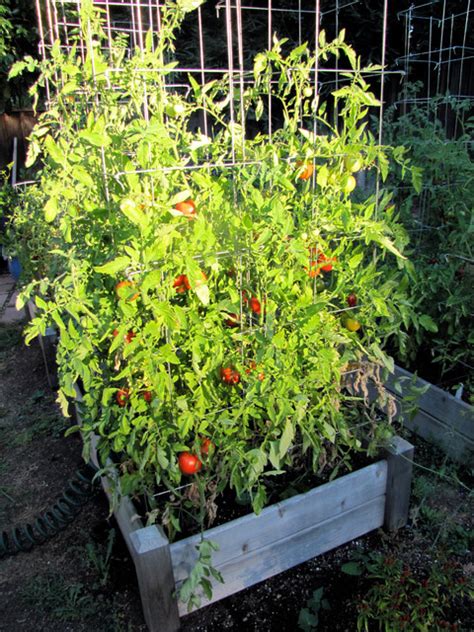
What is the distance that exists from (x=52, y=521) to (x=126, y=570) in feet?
1.27

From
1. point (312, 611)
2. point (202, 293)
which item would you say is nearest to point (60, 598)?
point (312, 611)

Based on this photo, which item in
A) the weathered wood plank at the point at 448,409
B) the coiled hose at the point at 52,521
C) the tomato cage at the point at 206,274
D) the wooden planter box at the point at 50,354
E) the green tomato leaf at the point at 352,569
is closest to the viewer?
the tomato cage at the point at 206,274

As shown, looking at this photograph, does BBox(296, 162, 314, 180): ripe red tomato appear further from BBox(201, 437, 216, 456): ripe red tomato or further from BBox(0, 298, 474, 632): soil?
BBox(0, 298, 474, 632): soil

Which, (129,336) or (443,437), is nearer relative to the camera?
(129,336)

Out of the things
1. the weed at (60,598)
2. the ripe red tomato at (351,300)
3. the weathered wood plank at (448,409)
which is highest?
the ripe red tomato at (351,300)

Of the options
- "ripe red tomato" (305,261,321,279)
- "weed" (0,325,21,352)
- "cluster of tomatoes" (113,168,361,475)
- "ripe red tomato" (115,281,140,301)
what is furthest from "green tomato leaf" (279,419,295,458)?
"weed" (0,325,21,352)

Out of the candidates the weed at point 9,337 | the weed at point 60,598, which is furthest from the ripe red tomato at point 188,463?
the weed at point 9,337

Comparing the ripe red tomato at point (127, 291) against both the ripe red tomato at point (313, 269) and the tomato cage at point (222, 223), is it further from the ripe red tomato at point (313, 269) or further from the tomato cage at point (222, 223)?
the ripe red tomato at point (313, 269)

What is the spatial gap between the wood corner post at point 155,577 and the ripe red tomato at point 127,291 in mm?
622

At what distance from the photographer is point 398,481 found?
1837 millimetres

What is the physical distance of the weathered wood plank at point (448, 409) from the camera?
2170 mm

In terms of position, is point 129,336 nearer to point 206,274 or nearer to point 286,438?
point 206,274

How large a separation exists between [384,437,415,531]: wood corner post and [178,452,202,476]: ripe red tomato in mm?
655

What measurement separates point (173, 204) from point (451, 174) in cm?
162
